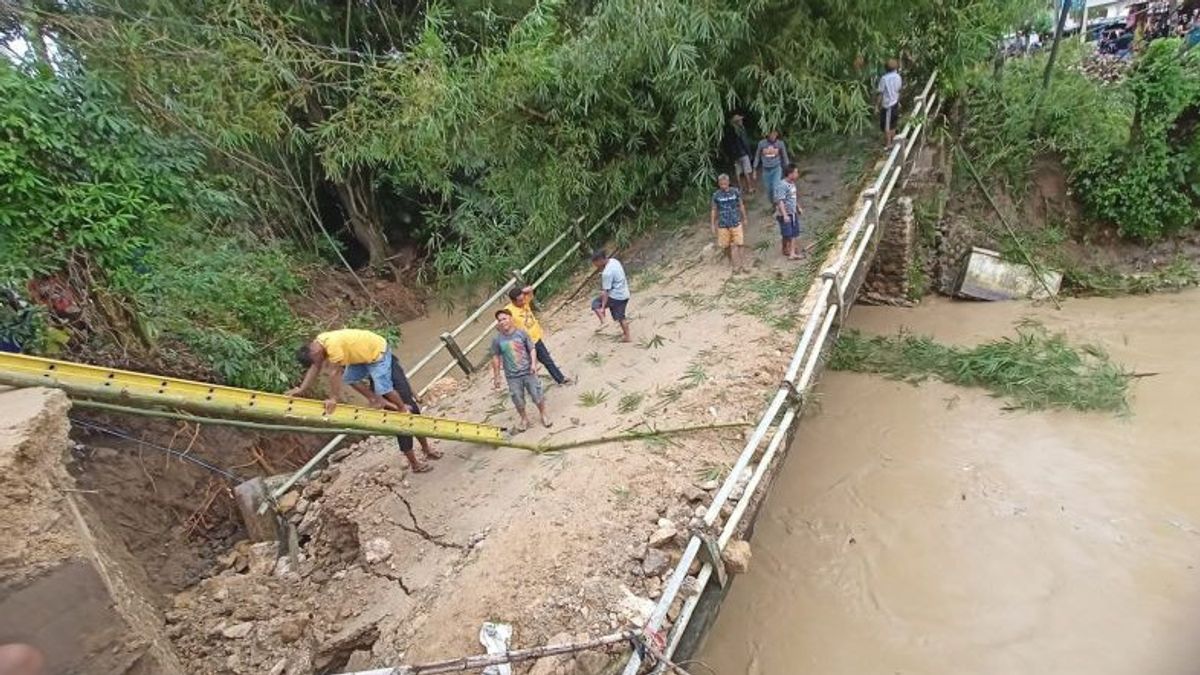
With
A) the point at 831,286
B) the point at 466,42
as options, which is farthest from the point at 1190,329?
the point at 466,42

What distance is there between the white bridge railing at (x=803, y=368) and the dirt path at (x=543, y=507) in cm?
25

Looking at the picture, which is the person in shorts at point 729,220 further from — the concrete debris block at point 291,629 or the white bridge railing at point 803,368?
the concrete debris block at point 291,629

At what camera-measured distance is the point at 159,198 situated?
20.0ft

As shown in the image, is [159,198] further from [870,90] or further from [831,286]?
[870,90]

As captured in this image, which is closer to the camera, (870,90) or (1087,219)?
(870,90)

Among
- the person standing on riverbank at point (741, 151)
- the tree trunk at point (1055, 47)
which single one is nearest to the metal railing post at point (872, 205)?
the person standing on riverbank at point (741, 151)

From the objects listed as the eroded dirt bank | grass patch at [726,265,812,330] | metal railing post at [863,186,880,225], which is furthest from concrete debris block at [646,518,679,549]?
metal railing post at [863,186,880,225]

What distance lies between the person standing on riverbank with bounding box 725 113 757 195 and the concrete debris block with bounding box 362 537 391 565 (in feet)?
21.5

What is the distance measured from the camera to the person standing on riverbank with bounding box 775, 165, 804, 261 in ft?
23.5

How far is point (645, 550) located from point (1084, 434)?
526 cm

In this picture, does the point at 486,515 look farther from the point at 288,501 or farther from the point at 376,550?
the point at 288,501

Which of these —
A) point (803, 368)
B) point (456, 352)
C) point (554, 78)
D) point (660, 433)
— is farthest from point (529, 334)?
point (554, 78)

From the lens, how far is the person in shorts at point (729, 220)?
284 inches

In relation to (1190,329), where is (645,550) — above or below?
above
